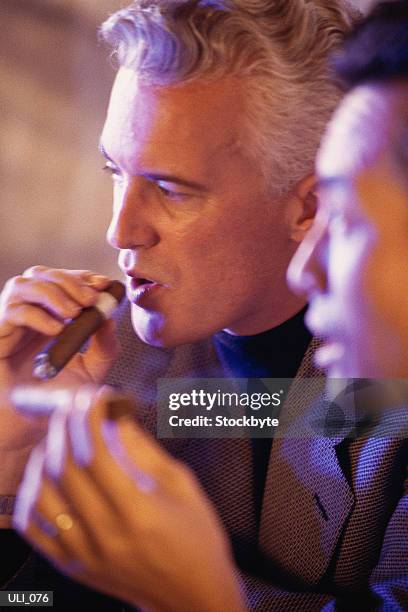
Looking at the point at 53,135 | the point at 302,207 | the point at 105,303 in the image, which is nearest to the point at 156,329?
the point at 105,303

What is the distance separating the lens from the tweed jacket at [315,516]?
42.6 inches

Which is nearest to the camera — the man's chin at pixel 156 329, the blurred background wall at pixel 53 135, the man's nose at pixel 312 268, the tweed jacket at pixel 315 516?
the man's nose at pixel 312 268

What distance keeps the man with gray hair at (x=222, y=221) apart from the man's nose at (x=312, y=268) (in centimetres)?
25

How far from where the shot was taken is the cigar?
1.02 meters

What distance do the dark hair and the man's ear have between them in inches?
12.9

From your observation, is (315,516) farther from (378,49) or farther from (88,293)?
(378,49)

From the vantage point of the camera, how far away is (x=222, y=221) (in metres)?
1.20

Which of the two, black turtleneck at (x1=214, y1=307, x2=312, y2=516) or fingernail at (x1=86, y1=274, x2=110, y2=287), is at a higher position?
fingernail at (x1=86, y1=274, x2=110, y2=287)

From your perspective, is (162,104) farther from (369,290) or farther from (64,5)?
(64,5)

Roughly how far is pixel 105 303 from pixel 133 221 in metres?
0.12

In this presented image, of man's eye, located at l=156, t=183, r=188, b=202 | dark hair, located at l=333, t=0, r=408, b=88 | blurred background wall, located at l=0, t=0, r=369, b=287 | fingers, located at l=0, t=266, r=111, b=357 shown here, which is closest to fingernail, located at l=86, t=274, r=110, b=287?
fingers, located at l=0, t=266, r=111, b=357

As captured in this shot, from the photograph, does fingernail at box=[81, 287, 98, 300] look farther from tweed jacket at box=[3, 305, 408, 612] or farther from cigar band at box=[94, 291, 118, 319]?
tweed jacket at box=[3, 305, 408, 612]

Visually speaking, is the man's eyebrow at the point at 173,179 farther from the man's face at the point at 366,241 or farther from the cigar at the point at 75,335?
the man's face at the point at 366,241

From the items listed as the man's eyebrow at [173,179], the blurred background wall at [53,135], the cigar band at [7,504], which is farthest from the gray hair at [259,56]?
the blurred background wall at [53,135]
